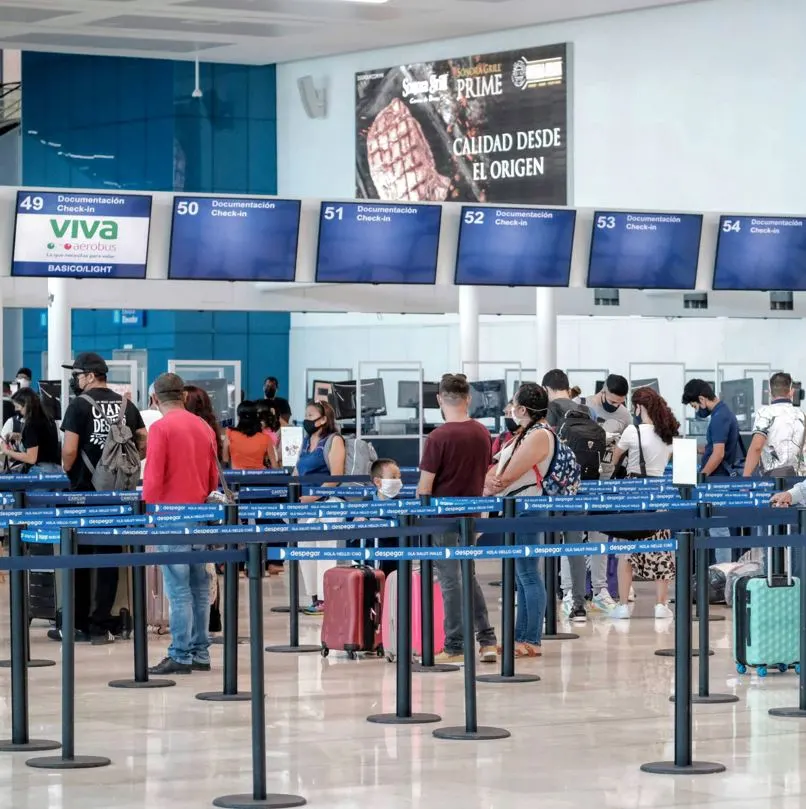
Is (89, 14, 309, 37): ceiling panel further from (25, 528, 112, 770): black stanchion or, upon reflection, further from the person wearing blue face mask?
(25, 528, 112, 770): black stanchion

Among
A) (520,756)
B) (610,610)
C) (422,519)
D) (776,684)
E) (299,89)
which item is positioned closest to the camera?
(520,756)

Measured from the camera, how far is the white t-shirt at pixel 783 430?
14.2 meters

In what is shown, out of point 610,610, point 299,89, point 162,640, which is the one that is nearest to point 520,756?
point 162,640

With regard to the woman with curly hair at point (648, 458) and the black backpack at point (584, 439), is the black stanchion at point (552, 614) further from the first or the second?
the black backpack at point (584, 439)

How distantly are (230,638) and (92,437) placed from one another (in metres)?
3.26

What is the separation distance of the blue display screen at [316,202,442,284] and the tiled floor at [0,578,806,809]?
263 inches

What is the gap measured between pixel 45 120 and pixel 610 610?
Answer: 90.9 feet

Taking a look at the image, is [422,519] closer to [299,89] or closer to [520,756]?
[520,756]

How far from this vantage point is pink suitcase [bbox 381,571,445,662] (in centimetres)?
1032

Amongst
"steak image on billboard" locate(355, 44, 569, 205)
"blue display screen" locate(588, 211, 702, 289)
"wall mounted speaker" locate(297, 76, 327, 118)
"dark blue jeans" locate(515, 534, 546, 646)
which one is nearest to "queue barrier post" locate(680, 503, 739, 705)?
"dark blue jeans" locate(515, 534, 546, 646)

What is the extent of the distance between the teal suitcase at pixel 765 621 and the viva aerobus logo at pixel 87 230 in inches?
314

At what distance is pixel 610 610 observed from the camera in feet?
43.5

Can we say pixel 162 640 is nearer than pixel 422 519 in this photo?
No

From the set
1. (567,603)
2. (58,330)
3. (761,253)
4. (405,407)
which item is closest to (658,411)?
(567,603)
